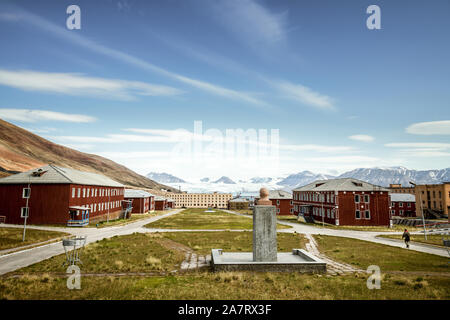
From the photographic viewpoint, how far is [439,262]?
1894 cm

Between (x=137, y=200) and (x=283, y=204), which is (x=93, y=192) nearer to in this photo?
(x=137, y=200)

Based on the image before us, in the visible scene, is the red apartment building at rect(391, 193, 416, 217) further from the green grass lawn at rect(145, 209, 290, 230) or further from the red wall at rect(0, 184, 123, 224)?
the red wall at rect(0, 184, 123, 224)

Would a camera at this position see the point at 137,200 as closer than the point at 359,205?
No

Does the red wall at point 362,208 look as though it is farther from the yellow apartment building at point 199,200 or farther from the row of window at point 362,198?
the yellow apartment building at point 199,200

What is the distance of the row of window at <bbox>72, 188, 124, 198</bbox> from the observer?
4465 centimetres

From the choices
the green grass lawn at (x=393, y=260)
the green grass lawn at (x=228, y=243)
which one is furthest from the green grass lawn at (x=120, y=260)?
the green grass lawn at (x=393, y=260)

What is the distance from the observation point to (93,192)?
51.4 metres

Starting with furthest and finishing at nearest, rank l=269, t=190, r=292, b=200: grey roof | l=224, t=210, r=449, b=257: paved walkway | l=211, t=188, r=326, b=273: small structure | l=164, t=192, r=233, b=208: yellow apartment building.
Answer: l=164, t=192, r=233, b=208: yellow apartment building < l=269, t=190, r=292, b=200: grey roof < l=224, t=210, r=449, b=257: paved walkway < l=211, t=188, r=326, b=273: small structure

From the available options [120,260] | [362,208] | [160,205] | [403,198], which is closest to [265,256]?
[120,260]

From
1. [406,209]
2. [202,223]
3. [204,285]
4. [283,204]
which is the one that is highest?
[204,285]

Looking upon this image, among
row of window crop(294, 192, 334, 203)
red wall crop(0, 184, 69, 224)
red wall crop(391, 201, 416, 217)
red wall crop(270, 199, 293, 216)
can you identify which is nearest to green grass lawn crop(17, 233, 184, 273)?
red wall crop(0, 184, 69, 224)
